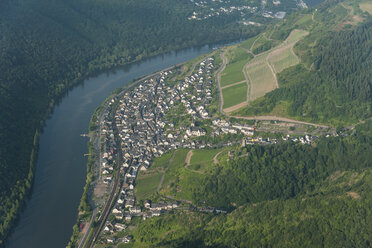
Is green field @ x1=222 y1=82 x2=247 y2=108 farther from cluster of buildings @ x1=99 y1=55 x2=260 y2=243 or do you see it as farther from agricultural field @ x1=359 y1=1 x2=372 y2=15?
agricultural field @ x1=359 y1=1 x2=372 y2=15

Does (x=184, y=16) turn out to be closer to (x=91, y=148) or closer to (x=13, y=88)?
(x=13, y=88)

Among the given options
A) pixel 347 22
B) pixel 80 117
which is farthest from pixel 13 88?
pixel 347 22

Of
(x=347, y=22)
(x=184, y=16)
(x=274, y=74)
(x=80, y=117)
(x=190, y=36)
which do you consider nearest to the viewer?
(x=80, y=117)

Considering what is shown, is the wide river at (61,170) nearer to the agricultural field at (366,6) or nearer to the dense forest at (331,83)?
the dense forest at (331,83)

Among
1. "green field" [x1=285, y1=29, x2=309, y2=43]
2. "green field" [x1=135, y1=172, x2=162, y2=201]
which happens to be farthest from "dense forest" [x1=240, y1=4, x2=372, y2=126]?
"green field" [x1=135, y1=172, x2=162, y2=201]

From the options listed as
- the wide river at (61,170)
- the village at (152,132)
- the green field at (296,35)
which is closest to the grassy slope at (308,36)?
the green field at (296,35)
